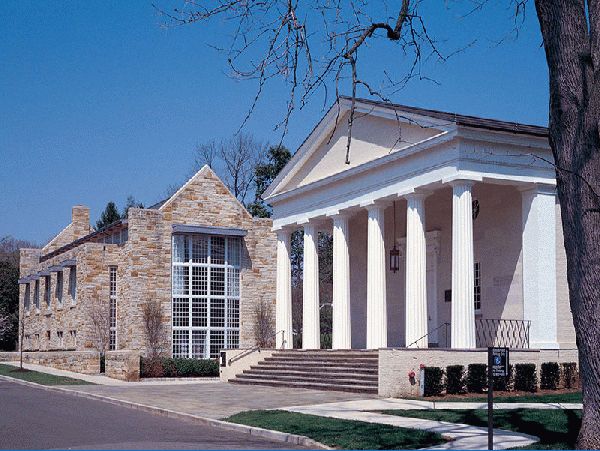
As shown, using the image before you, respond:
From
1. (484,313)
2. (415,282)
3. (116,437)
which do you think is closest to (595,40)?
(116,437)

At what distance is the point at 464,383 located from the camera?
21062 millimetres

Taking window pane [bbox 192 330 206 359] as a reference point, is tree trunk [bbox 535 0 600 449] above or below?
above

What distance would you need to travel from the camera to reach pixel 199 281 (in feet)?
131

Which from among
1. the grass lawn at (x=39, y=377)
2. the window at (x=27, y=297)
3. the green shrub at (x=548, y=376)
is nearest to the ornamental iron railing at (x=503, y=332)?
the green shrub at (x=548, y=376)

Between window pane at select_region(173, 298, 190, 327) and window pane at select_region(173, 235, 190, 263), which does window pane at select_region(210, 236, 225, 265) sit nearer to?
window pane at select_region(173, 235, 190, 263)

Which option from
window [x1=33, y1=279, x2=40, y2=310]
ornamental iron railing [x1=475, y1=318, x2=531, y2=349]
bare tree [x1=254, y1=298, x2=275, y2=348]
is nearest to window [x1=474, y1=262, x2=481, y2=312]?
ornamental iron railing [x1=475, y1=318, x2=531, y2=349]

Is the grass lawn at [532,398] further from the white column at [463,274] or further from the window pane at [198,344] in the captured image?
the window pane at [198,344]

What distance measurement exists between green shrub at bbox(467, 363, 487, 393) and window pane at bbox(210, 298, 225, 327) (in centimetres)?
2035

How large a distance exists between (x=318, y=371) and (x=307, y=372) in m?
0.42

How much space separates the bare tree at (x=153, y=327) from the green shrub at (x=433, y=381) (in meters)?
18.8

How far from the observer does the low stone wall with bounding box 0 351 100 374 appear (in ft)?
108

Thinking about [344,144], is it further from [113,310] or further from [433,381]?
[113,310]

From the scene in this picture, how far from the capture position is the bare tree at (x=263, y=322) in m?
40.5

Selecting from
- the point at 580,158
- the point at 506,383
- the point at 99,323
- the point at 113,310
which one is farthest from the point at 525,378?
the point at 113,310
